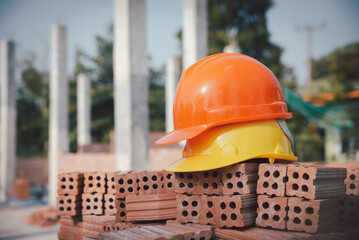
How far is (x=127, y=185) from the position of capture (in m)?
3.88

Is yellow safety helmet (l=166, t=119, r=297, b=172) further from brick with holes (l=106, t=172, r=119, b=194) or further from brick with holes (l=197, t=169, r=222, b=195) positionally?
brick with holes (l=106, t=172, r=119, b=194)

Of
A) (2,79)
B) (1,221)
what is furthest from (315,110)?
(2,79)

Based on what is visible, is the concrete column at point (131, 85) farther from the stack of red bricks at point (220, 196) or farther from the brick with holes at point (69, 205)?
the stack of red bricks at point (220, 196)

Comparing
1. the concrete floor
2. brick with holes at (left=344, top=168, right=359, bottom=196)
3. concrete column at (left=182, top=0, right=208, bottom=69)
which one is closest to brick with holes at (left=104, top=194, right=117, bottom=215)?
brick with holes at (left=344, top=168, right=359, bottom=196)

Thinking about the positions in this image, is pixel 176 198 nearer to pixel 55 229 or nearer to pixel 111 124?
pixel 55 229

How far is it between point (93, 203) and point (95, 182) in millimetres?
255

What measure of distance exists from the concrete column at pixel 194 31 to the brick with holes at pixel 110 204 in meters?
5.35

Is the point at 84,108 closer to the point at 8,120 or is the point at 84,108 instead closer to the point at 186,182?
the point at 8,120

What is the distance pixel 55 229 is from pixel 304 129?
16.0 meters

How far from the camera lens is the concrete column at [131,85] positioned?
302 inches

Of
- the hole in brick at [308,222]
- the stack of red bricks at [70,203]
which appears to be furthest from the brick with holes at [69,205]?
the hole in brick at [308,222]

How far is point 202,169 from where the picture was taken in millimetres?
3398

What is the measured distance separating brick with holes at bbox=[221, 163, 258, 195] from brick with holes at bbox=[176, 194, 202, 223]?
0.34 metres

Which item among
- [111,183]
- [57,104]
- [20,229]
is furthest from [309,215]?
[57,104]
